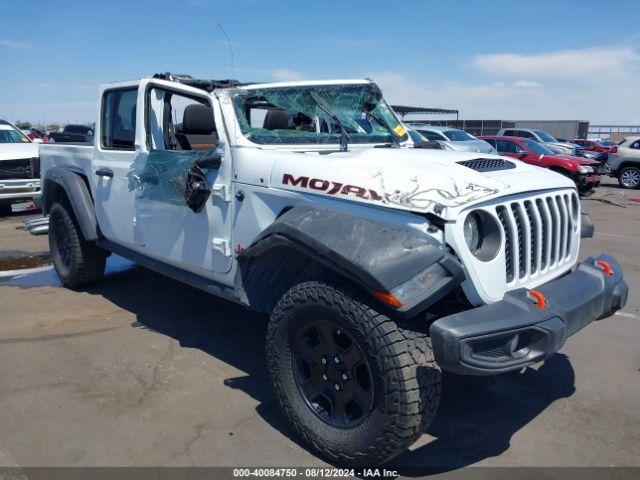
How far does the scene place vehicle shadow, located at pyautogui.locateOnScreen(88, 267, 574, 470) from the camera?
10.2ft

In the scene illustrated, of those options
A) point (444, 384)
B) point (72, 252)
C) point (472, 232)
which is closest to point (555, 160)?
point (444, 384)

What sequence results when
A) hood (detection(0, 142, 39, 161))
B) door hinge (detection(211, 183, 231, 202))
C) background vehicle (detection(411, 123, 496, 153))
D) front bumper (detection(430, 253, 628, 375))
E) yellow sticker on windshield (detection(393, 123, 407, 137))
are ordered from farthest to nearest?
background vehicle (detection(411, 123, 496, 153))
hood (detection(0, 142, 39, 161))
yellow sticker on windshield (detection(393, 123, 407, 137))
door hinge (detection(211, 183, 231, 202))
front bumper (detection(430, 253, 628, 375))

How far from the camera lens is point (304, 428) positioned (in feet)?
9.78

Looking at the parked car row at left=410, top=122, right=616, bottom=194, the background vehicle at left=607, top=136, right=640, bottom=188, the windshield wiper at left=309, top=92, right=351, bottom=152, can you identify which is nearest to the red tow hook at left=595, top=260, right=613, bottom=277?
the windshield wiper at left=309, top=92, right=351, bottom=152

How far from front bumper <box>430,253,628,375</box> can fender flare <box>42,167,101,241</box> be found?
12.1 feet

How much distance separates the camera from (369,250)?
263cm

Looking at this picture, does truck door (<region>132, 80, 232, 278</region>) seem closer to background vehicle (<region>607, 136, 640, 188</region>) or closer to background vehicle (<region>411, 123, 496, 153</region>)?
background vehicle (<region>411, 123, 496, 153</region>)

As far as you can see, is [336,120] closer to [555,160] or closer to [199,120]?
[199,120]

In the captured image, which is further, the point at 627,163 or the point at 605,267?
the point at 627,163

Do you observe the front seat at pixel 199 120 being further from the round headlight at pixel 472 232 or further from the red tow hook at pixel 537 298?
the red tow hook at pixel 537 298

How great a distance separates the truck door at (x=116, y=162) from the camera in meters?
4.59

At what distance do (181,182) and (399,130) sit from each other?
183cm

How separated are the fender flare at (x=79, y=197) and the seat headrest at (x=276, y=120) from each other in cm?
212

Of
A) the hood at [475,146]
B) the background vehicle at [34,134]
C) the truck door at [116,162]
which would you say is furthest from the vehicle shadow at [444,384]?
the hood at [475,146]
